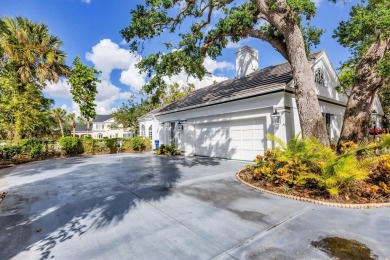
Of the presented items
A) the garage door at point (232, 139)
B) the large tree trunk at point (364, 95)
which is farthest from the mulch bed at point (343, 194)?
the garage door at point (232, 139)

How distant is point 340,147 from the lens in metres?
7.41

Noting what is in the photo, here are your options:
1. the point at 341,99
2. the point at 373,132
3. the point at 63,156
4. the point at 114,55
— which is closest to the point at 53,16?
the point at 114,55

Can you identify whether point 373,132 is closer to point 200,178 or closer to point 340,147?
point 340,147

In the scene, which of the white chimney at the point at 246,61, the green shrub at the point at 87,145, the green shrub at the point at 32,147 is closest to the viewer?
the green shrub at the point at 32,147

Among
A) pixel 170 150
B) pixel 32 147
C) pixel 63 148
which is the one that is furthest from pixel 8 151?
pixel 170 150

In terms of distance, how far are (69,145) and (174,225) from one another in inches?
598

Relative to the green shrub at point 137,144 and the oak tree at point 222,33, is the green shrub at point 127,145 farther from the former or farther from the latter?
the oak tree at point 222,33

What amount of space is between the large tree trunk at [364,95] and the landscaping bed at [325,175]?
145cm

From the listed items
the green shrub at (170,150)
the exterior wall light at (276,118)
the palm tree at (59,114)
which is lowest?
the green shrub at (170,150)

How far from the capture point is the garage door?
977cm

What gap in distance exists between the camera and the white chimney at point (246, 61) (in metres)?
13.5

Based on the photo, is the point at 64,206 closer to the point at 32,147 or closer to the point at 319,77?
the point at 32,147

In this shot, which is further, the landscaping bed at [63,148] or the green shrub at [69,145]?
the green shrub at [69,145]

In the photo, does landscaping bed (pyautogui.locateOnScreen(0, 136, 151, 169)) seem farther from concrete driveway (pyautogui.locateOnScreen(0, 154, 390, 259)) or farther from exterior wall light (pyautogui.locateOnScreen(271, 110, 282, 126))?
exterior wall light (pyautogui.locateOnScreen(271, 110, 282, 126))
